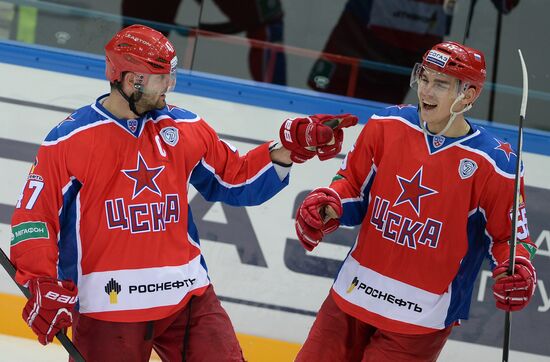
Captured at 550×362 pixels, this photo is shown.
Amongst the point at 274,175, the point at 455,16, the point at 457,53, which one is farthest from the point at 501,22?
the point at 274,175

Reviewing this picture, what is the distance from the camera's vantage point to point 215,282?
4559 millimetres

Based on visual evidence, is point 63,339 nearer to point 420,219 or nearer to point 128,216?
point 128,216

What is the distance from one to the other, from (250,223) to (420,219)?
1.30m

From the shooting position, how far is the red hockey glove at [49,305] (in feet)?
9.77

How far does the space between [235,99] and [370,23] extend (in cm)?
80

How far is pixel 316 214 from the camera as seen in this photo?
3.29 m

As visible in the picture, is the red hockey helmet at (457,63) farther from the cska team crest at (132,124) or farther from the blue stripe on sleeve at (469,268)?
the cska team crest at (132,124)

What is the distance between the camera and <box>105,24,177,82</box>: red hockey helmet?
3145 millimetres

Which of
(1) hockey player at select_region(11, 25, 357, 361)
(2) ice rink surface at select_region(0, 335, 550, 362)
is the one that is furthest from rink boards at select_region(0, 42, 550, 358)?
(1) hockey player at select_region(11, 25, 357, 361)

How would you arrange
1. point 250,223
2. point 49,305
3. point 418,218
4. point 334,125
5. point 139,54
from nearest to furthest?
point 49,305, point 139,54, point 334,125, point 418,218, point 250,223

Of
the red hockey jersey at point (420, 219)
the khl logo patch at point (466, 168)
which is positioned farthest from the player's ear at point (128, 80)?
the khl logo patch at point (466, 168)

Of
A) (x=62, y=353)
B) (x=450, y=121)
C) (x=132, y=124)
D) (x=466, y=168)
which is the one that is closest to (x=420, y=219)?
(x=466, y=168)

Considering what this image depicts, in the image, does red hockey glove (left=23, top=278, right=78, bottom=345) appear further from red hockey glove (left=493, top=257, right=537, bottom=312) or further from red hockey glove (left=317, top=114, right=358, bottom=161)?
red hockey glove (left=493, top=257, right=537, bottom=312)

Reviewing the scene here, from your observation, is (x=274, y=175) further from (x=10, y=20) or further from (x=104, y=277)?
(x=10, y=20)
